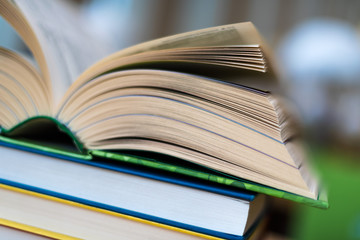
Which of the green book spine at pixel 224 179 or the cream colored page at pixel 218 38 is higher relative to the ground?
the cream colored page at pixel 218 38

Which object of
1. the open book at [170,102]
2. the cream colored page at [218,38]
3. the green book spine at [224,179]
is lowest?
the green book spine at [224,179]

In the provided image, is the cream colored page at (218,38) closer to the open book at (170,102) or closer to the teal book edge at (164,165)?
the open book at (170,102)

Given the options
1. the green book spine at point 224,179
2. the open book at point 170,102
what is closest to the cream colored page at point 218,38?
the open book at point 170,102

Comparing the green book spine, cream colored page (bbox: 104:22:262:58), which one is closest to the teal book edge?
the green book spine

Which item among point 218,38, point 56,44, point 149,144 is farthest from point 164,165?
point 56,44

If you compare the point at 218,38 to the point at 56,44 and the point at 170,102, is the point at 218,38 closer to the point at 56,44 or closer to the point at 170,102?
the point at 170,102

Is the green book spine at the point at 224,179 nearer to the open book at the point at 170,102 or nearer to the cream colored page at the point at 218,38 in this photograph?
the open book at the point at 170,102

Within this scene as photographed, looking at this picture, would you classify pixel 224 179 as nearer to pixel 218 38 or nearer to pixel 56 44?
pixel 218 38

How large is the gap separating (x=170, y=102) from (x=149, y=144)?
0.05 metres

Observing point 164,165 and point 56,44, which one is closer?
point 164,165

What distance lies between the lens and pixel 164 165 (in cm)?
35

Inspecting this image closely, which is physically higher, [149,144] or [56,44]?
[56,44]

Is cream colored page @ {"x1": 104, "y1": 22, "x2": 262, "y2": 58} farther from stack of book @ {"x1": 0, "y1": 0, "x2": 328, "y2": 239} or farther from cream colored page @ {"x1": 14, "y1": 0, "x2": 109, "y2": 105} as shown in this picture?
cream colored page @ {"x1": 14, "y1": 0, "x2": 109, "y2": 105}

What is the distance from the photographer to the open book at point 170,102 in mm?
340
